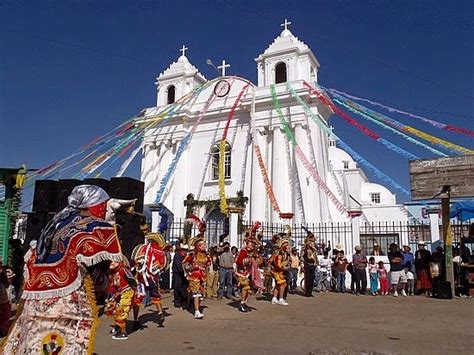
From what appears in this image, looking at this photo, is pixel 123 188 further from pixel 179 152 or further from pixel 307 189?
pixel 179 152

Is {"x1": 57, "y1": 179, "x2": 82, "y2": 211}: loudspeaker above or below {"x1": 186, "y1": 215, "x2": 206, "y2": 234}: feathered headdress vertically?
above

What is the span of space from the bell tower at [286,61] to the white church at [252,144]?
0.17ft

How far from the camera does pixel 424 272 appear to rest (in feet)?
42.7

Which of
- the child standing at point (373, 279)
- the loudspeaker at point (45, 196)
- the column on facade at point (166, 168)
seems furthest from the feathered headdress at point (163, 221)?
the column on facade at point (166, 168)

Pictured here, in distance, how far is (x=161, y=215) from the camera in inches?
603

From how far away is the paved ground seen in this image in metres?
6.02

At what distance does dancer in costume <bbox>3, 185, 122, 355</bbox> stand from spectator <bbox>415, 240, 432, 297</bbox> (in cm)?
1190

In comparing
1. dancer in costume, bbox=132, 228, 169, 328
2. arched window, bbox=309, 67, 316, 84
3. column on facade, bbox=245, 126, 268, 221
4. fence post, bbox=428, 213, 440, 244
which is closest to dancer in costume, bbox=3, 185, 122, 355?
dancer in costume, bbox=132, 228, 169, 328

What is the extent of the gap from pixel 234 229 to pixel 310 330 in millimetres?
8475

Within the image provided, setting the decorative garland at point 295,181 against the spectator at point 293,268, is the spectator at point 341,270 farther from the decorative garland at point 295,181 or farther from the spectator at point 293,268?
the decorative garland at point 295,181

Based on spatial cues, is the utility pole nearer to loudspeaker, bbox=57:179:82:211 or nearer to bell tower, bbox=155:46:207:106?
loudspeaker, bbox=57:179:82:211

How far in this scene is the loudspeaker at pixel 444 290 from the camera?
11.8 meters

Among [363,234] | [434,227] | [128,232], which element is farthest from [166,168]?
[434,227]

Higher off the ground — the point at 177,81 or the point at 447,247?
the point at 177,81
